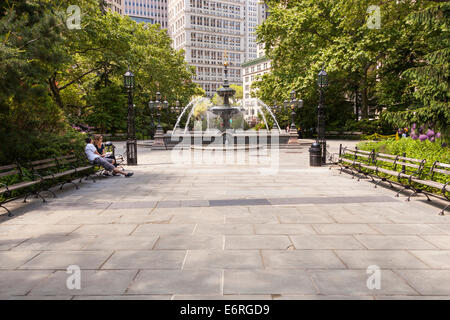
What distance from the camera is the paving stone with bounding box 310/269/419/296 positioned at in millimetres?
3207

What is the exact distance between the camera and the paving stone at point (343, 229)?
5.18 m

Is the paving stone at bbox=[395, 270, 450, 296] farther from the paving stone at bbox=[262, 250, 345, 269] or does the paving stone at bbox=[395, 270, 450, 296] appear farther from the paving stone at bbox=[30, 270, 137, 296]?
the paving stone at bbox=[30, 270, 137, 296]

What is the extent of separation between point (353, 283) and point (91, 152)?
398 inches

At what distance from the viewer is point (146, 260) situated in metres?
4.07

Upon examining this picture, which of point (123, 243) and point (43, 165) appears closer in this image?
point (123, 243)

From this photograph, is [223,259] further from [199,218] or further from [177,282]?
[199,218]

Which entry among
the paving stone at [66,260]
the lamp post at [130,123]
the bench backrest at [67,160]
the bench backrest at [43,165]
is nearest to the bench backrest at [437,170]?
the paving stone at [66,260]

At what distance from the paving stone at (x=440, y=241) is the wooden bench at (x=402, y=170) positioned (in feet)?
5.15

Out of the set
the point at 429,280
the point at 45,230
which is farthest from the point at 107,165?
the point at 429,280

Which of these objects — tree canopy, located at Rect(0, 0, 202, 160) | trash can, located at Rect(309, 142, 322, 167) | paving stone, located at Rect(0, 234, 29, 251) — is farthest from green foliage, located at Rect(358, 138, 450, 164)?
tree canopy, located at Rect(0, 0, 202, 160)

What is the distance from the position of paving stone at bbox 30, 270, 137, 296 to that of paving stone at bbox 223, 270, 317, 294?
1173 mm

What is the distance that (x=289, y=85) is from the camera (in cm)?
3077

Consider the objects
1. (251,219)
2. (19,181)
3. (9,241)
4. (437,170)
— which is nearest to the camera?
(9,241)
